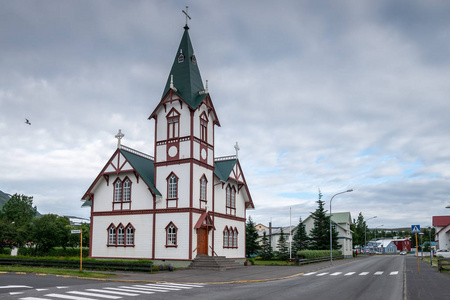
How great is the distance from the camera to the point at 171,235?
3378 centimetres

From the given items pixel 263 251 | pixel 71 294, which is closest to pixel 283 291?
pixel 71 294

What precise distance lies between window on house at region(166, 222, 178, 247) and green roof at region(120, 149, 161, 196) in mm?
2940

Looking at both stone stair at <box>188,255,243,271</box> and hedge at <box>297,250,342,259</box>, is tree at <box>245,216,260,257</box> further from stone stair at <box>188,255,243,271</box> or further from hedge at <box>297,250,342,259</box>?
stone stair at <box>188,255,243,271</box>

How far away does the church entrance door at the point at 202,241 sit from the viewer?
34028 mm

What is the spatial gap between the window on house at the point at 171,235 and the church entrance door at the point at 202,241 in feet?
6.48

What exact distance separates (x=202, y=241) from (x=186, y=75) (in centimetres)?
1477

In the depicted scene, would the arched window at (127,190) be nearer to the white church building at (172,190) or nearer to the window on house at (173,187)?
the white church building at (172,190)

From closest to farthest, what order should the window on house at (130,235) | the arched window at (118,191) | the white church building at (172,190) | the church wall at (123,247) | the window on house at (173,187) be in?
1. the white church building at (172,190)
2. the window on house at (173,187)
3. the church wall at (123,247)
4. the window on house at (130,235)
5. the arched window at (118,191)

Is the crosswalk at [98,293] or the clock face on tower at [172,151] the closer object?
the crosswalk at [98,293]

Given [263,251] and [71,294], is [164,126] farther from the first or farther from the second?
[263,251]

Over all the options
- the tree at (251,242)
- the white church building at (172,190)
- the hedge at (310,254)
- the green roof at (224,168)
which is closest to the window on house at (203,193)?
the white church building at (172,190)

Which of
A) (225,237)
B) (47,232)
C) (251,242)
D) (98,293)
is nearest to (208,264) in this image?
(225,237)

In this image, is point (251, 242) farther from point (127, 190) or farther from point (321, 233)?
point (127, 190)

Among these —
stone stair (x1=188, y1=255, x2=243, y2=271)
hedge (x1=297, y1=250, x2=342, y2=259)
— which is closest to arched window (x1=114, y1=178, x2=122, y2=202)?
stone stair (x1=188, y1=255, x2=243, y2=271)
